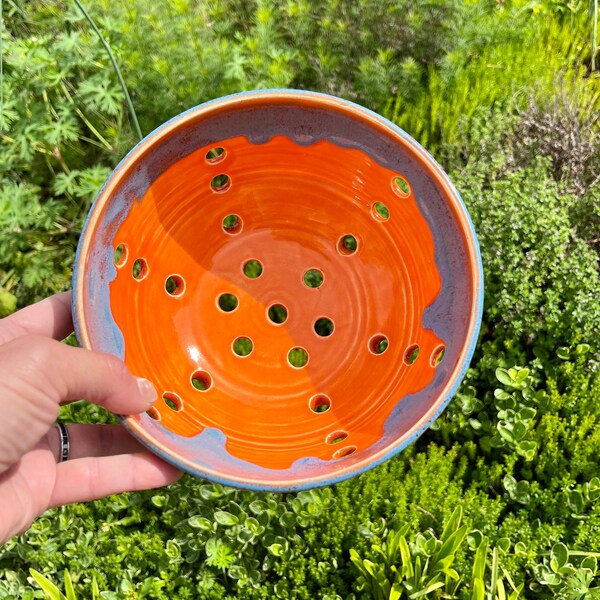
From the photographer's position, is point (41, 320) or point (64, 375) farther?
point (41, 320)

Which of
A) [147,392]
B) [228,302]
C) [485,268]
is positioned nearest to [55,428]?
[147,392]

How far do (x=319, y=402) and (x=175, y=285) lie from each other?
61 centimetres

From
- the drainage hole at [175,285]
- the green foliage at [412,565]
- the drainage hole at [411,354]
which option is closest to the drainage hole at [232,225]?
the drainage hole at [175,285]

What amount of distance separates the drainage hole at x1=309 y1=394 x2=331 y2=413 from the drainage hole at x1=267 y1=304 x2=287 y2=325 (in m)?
0.32

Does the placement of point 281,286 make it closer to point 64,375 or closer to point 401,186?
point 401,186

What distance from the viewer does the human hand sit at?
1.37 m

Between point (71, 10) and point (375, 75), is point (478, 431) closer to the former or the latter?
point (375, 75)

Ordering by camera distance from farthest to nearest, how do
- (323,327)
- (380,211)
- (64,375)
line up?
1. (323,327)
2. (380,211)
3. (64,375)

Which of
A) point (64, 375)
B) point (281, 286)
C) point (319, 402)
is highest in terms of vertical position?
point (64, 375)

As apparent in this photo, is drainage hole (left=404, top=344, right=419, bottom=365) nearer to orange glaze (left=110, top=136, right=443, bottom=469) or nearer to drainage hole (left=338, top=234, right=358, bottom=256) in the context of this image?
orange glaze (left=110, top=136, right=443, bottom=469)

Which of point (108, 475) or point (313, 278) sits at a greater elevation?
point (313, 278)

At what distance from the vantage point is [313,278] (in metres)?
2.31

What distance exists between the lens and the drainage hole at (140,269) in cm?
192

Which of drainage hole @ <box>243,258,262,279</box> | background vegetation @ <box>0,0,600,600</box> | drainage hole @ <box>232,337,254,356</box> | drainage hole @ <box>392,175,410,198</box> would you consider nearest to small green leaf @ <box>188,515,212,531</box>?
background vegetation @ <box>0,0,600,600</box>
